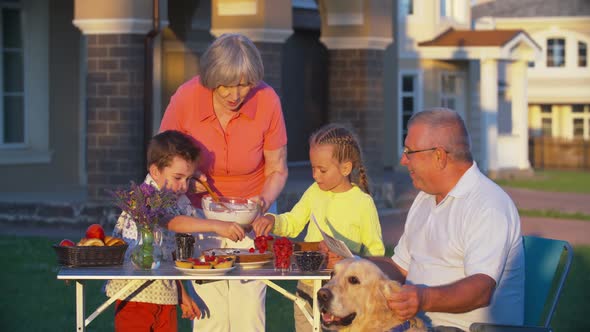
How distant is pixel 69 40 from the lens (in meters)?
17.0

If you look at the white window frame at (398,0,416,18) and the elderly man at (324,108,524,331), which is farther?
the white window frame at (398,0,416,18)

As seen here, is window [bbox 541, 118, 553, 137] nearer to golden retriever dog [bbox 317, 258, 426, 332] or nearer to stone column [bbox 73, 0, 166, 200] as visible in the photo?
stone column [bbox 73, 0, 166, 200]

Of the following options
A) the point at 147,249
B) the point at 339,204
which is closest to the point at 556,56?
the point at 339,204

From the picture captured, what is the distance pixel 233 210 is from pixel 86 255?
2.64 feet

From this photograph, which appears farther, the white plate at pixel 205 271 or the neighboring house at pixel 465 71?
the neighboring house at pixel 465 71

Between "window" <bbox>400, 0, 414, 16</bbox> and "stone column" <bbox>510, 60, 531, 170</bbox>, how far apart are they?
337 cm

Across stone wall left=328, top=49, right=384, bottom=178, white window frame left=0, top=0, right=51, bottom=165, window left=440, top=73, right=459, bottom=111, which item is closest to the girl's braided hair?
stone wall left=328, top=49, right=384, bottom=178

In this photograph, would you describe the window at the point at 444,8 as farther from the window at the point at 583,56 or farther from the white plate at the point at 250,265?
the white plate at the point at 250,265

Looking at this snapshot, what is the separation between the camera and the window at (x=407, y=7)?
27.7 meters

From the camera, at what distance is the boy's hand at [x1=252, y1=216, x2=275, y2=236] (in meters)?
5.93

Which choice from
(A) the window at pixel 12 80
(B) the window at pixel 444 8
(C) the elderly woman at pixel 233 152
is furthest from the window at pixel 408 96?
(C) the elderly woman at pixel 233 152

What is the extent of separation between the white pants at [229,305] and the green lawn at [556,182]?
64.2 feet

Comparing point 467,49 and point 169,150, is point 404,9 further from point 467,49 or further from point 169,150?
point 169,150

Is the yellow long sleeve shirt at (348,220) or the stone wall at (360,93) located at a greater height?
the stone wall at (360,93)
